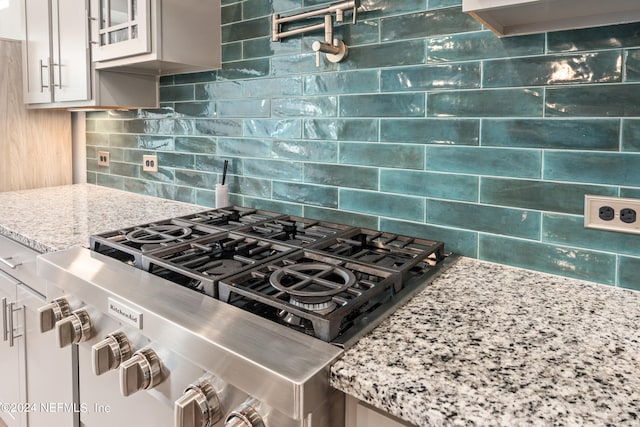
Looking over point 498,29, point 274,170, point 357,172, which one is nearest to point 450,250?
point 357,172

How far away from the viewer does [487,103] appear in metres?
1.25

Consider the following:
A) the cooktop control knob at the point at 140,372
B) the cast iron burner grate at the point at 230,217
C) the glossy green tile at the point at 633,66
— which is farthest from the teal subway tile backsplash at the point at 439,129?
the cooktop control knob at the point at 140,372

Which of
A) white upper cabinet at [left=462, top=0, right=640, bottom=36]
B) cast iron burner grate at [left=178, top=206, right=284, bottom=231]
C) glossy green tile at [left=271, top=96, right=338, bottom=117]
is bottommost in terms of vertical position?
cast iron burner grate at [left=178, top=206, right=284, bottom=231]

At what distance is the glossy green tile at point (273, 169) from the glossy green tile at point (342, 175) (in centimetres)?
5

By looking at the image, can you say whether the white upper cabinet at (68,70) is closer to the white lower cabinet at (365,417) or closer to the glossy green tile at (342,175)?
the glossy green tile at (342,175)

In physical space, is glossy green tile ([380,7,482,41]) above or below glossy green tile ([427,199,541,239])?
above

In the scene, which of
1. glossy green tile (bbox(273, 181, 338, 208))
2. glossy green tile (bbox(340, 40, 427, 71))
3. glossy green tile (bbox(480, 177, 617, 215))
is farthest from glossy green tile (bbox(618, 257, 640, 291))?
glossy green tile (bbox(273, 181, 338, 208))

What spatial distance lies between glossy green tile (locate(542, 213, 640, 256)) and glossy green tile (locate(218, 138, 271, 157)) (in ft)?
3.45

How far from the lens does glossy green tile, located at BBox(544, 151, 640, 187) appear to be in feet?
3.51

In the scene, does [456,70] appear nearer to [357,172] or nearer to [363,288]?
[357,172]

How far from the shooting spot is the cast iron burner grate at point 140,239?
1.27 metres

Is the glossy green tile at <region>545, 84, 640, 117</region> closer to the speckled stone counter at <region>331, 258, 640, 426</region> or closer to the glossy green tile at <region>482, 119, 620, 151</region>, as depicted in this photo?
the glossy green tile at <region>482, 119, 620, 151</region>

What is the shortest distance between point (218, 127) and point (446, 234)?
111cm

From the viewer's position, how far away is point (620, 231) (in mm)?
1090
